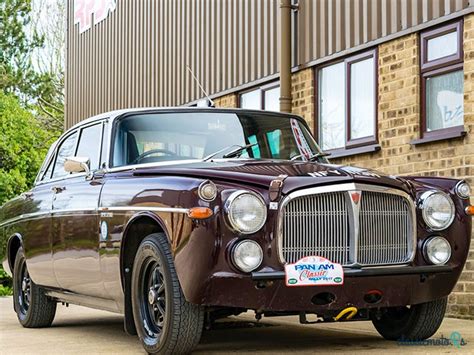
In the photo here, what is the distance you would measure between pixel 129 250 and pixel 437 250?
1997 mm

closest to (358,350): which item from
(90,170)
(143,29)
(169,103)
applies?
(90,170)

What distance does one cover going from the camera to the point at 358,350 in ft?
22.3

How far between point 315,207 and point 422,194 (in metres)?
0.80

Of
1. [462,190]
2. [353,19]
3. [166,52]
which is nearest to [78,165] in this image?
[462,190]

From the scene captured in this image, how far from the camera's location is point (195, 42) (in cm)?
1705

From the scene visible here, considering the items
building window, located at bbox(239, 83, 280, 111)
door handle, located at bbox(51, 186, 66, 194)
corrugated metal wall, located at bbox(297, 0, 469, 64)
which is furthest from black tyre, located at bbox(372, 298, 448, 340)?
building window, located at bbox(239, 83, 280, 111)

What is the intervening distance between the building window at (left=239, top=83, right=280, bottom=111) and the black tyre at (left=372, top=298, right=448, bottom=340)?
7.23 metres

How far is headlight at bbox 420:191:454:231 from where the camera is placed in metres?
Result: 6.59

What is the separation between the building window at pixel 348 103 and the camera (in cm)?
1220

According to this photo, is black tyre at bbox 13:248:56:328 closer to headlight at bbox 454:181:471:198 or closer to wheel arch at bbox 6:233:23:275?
wheel arch at bbox 6:233:23:275

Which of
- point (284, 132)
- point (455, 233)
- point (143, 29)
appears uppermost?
point (143, 29)

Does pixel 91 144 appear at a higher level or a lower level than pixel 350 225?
higher

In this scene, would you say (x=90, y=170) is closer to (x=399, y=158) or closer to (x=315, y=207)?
(x=315, y=207)

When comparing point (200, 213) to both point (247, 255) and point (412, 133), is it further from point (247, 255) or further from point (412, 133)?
point (412, 133)
